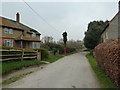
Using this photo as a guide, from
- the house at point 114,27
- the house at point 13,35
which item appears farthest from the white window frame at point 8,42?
the house at point 114,27

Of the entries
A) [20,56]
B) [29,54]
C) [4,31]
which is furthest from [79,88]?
[4,31]

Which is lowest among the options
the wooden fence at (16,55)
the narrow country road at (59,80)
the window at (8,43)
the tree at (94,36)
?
the narrow country road at (59,80)

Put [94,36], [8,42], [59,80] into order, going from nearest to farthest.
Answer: [59,80]
[8,42]
[94,36]

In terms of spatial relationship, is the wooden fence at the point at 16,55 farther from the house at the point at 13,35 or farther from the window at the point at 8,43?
the window at the point at 8,43

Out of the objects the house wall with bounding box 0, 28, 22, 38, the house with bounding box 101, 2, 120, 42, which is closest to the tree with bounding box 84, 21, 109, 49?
the house with bounding box 101, 2, 120, 42

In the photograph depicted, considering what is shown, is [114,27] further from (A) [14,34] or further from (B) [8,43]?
(A) [14,34]

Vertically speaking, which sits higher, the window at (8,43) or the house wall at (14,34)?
the house wall at (14,34)

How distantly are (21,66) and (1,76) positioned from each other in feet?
10.5

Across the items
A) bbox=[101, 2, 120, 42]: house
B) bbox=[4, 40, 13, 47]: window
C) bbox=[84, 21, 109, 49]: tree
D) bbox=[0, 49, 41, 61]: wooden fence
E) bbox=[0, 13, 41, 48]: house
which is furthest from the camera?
bbox=[84, 21, 109, 49]: tree

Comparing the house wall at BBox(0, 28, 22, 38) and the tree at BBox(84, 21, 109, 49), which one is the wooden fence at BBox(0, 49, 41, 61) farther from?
the tree at BBox(84, 21, 109, 49)

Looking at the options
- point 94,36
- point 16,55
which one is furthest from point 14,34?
point 94,36

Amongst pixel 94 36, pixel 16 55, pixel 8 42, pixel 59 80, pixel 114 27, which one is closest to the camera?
pixel 59 80

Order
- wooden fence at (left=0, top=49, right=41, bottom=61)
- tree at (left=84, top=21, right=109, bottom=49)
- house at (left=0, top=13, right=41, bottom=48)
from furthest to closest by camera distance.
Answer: tree at (left=84, top=21, right=109, bottom=49)
house at (left=0, top=13, right=41, bottom=48)
wooden fence at (left=0, top=49, right=41, bottom=61)

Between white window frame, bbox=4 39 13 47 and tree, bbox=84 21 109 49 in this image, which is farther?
tree, bbox=84 21 109 49
